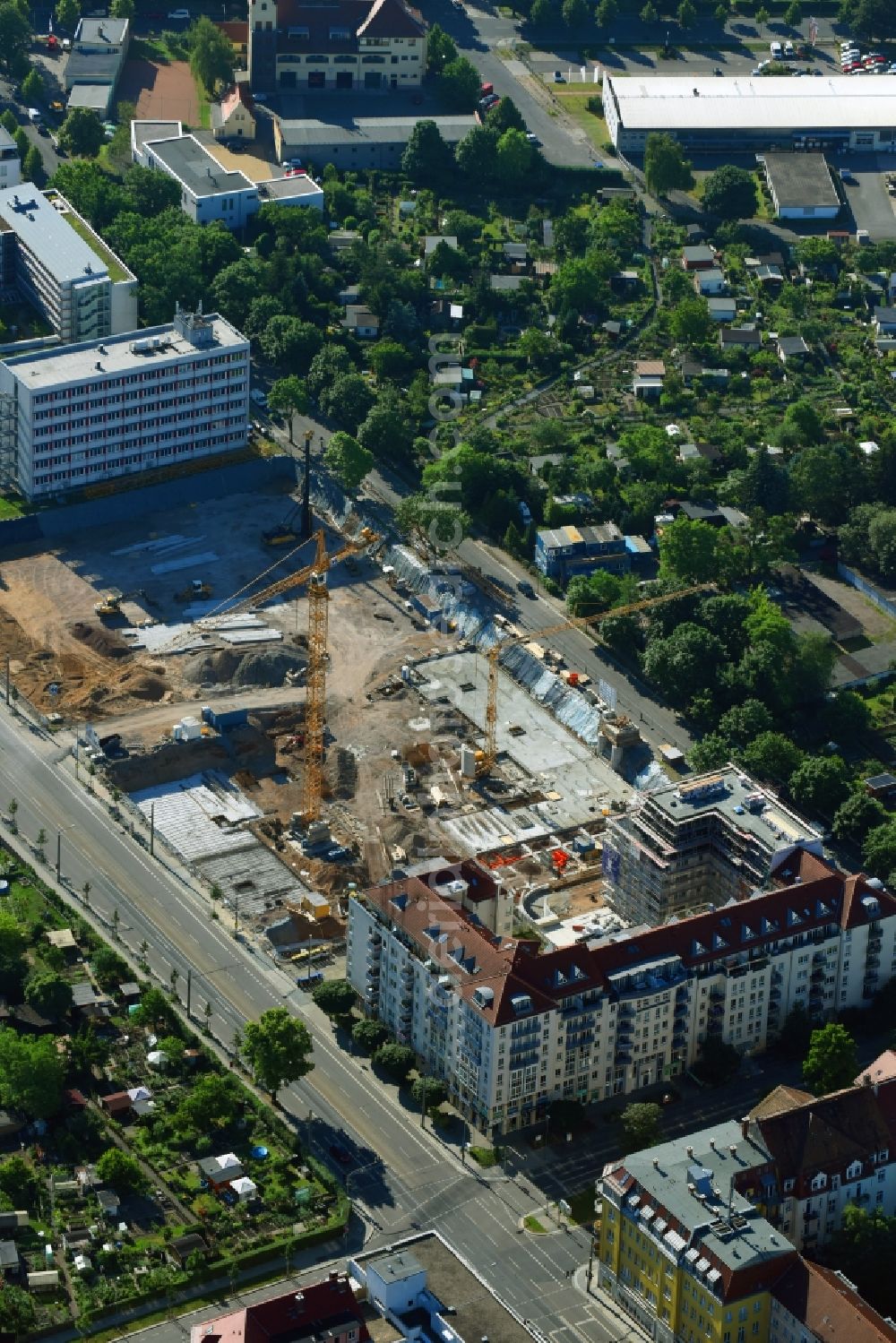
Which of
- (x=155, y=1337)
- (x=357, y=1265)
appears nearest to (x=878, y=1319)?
(x=357, y=1265)

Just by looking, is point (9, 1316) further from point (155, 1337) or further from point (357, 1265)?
point (357, 1265)

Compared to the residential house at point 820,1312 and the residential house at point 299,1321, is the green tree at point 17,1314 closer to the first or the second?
the residential house at point 299,1321

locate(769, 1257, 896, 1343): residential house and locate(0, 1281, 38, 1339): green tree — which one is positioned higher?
locate(769, 1257, 896, 1343): residential house

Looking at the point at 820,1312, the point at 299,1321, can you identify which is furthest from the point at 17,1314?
the point at 820,1312

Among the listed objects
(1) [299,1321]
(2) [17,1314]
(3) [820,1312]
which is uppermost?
(1) [299,1321]

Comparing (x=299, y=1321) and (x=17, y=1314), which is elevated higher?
(x=299, y=1321)

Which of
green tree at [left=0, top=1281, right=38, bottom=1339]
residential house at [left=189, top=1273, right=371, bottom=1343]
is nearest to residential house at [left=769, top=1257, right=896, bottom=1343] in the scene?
residential house at [left=189, top=1273, right=371, bottom=1343]

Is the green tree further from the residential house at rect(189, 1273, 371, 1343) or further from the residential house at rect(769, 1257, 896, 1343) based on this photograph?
the residential house at rect(769, 1257, 896, 1343)

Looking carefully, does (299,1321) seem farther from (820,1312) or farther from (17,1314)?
(820,1312)

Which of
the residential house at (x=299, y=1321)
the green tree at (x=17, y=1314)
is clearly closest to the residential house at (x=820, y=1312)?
the residential house at (x=299, y=1321)
